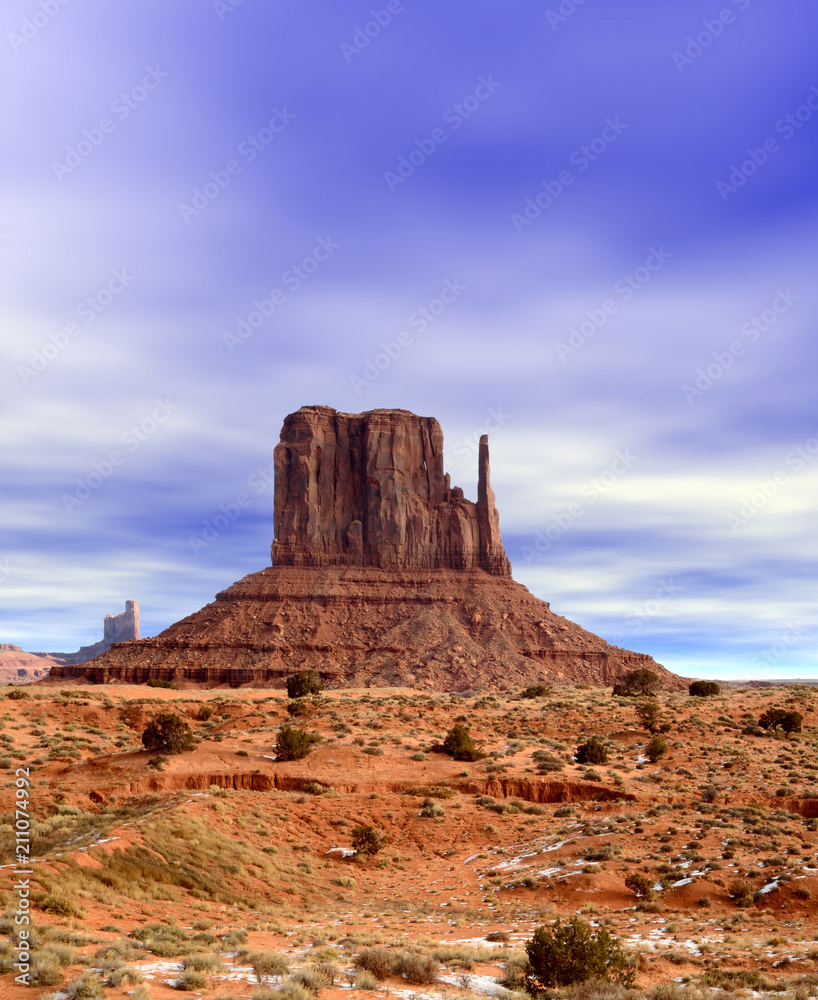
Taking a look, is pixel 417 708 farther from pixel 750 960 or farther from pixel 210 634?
pixel 210 634

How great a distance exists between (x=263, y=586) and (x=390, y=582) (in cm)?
1768

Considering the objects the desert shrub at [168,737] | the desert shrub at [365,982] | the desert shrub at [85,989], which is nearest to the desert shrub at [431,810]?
the desert shrub at [168,737]

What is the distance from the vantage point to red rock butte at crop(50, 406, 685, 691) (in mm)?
97875

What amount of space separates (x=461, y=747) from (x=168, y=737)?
1235cm

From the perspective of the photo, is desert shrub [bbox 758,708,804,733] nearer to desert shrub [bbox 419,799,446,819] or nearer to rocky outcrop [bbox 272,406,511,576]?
desert shrub [bbox 419,799,446,819]

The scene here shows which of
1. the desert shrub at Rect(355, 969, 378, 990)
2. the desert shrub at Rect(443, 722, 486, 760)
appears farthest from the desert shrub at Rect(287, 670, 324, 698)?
the desert shrub at Rect(355, 969, 378, 990)

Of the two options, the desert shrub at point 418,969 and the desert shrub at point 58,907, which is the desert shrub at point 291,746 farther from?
the desert shrub at point 418,969

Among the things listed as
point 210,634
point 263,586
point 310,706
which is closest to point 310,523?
point 263,586

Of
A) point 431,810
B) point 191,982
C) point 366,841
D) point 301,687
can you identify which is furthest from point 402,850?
point 301,687

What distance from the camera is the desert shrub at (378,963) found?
1352 centimetres

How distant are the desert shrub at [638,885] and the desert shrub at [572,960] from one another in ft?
25.3

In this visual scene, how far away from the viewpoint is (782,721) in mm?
42875

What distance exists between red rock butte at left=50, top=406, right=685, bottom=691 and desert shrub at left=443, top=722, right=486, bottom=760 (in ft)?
174

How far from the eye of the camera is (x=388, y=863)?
1021 inches
